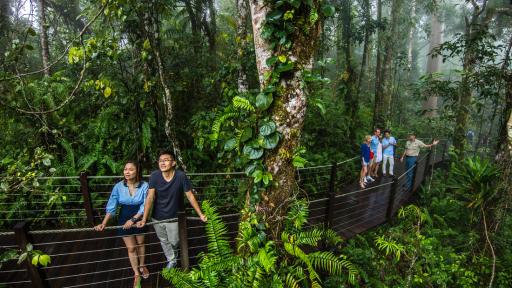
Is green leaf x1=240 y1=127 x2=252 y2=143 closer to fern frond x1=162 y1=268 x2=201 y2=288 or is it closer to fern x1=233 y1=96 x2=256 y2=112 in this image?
fern x1=233 y1=96 x2=256 y2=112

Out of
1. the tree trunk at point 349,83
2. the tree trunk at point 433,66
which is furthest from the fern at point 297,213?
the tree trunk at point 433,66

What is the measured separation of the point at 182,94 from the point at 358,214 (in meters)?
5.34

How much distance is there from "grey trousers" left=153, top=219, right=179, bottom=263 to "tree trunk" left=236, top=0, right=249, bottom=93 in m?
3.46

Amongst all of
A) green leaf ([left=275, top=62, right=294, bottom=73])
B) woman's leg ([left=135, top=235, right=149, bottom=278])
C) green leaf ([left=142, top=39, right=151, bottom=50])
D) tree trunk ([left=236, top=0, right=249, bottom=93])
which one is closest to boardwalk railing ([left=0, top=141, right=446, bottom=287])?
woman's leg ([left=135, top=235, right=149, bottom=278])

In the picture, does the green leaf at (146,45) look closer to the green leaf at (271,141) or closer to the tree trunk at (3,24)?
the green leaf at (271,141)

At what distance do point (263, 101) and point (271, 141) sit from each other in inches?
16.4

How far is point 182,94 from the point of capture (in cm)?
802

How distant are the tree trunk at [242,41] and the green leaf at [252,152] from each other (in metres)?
3.45

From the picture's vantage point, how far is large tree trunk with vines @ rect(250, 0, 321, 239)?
9.88ft

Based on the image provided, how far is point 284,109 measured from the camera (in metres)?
3.08

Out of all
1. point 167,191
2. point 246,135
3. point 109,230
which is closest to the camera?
Answer: point 246,135

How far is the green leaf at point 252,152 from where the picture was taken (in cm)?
310

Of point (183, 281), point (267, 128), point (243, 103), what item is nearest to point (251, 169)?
point (267, 128)

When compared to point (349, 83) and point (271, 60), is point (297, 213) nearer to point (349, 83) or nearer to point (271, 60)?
point (271, 60)
